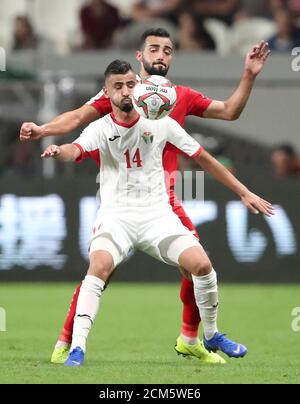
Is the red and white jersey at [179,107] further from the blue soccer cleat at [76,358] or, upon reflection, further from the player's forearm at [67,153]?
the blue soccer cleat at [76,358]

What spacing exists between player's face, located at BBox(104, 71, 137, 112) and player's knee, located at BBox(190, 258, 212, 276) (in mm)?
1283

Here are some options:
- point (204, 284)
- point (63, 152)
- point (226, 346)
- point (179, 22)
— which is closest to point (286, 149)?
point (179, 22)

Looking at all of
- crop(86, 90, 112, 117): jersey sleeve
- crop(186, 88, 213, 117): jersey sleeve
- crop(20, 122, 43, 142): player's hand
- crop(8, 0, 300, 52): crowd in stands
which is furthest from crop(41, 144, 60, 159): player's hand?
crop(8, 0, 300, 52): crowd in stands

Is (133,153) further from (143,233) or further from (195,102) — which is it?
(195,102)

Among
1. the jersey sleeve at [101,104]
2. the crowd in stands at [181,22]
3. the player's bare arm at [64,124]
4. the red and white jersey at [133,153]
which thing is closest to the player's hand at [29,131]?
the player's bare arm at [64,124]

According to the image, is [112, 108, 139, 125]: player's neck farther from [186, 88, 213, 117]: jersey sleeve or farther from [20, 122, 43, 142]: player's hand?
[186, 88, 213, 117]: jersey sleeve

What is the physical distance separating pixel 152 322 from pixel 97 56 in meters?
7.94

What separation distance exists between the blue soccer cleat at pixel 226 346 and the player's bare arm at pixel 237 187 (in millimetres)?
1043

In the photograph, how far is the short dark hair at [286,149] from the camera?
16.3m

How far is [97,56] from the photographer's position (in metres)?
19.3

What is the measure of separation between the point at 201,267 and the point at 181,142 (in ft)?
3.31

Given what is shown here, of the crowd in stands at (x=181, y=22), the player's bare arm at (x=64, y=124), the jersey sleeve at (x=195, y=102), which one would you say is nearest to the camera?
the player's bare arm at (x=64, y=124)

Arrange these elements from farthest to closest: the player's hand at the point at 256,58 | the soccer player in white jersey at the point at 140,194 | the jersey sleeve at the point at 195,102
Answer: the jersey sleeve at the point at 195,102, the player's hand at the point at 256,58, the soccer player in white jersey at the point at 140,194

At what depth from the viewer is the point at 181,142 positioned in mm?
8867
